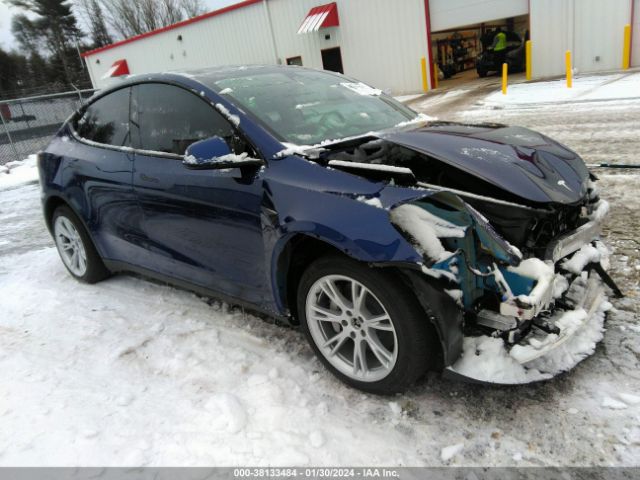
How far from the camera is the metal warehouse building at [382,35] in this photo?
15.2m

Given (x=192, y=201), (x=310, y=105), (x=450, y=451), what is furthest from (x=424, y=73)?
(x=450, y=451)

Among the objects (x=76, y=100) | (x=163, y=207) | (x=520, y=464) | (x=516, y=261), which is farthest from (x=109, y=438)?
(x=76, y=100)

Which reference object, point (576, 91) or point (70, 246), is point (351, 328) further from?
point (576, 91)

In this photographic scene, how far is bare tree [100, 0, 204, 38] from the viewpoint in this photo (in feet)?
170

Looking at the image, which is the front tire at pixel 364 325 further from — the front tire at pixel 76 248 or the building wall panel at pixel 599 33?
the building wall panel at pixel 599 33

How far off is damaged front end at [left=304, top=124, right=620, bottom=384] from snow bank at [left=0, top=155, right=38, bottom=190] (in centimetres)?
1032

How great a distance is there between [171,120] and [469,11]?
16.9 metres

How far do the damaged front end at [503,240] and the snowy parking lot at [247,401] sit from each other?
0.22m

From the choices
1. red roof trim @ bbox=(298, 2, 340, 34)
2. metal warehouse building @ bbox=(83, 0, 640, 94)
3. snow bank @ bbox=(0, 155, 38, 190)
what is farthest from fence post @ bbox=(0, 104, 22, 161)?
red roof trim @ bbox=(298, 2, 340, 34)

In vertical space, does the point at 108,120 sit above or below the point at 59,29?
below

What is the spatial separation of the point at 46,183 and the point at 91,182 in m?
0.81

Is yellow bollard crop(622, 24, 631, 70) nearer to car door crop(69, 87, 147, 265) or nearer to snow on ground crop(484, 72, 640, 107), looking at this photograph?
snow on ground crop(484, 72, 640, 107)

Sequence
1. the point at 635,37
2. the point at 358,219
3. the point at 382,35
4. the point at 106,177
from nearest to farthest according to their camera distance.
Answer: the point at 358,219
the point at 106,177
the point at 635,37
the point at 382,35

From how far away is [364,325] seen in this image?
232cm
